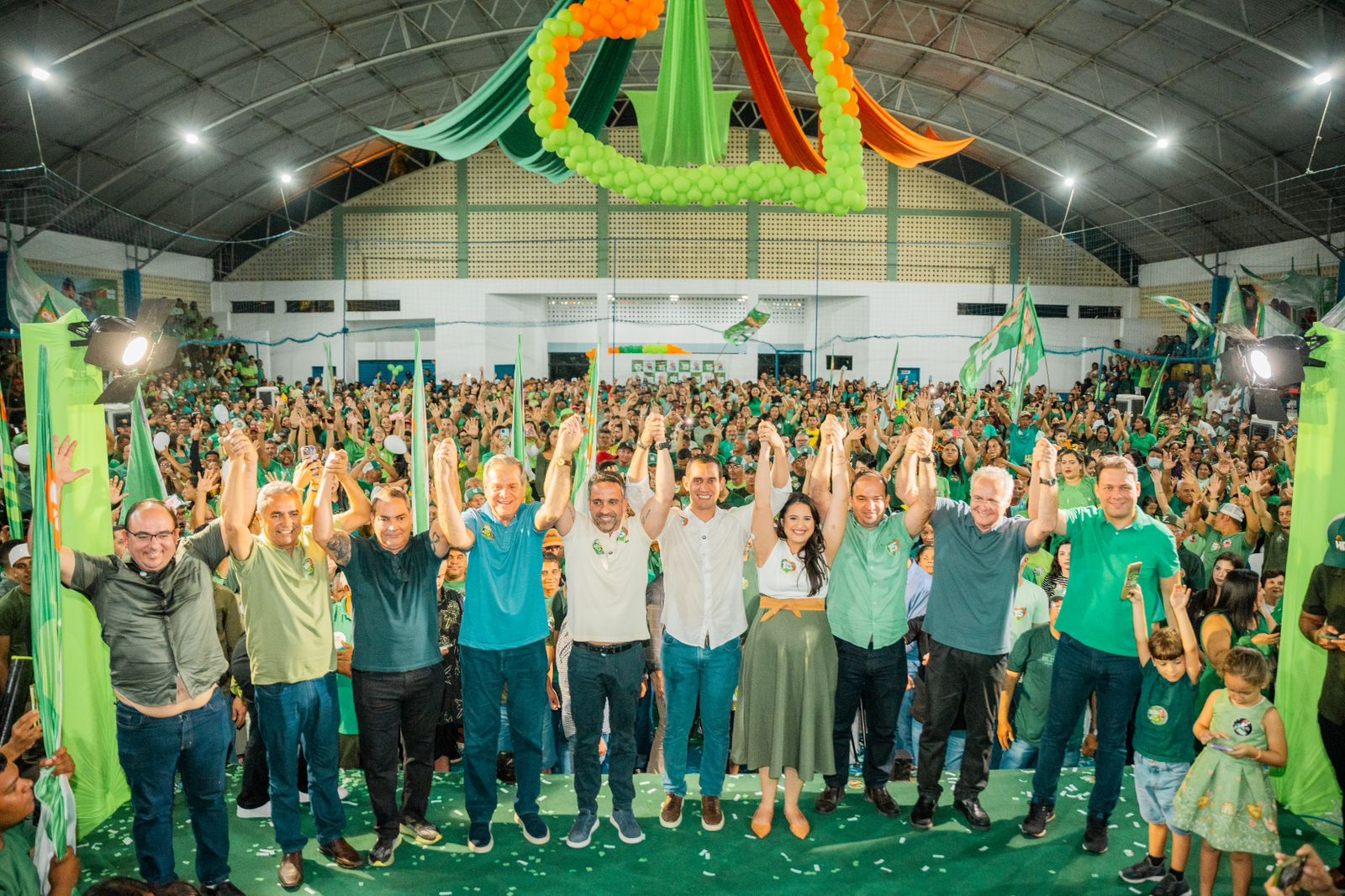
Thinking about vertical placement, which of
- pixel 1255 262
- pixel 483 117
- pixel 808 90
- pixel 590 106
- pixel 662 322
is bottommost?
pixel 483 117

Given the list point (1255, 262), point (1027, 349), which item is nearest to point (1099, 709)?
point (1027, 349)

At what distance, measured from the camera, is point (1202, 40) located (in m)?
13.2

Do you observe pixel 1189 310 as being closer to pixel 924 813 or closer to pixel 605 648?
pixel 924 813

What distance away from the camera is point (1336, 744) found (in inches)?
138

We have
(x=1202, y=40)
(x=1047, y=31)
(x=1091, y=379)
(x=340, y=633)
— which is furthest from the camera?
(x=1091, y=379)

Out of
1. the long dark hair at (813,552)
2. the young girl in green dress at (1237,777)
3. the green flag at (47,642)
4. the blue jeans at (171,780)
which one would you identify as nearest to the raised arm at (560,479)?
the long dark hair at (813,552)

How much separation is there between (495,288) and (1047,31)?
1397cm

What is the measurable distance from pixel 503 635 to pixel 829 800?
5.55 ft

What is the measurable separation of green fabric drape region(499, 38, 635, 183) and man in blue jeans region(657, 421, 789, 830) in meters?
2.30

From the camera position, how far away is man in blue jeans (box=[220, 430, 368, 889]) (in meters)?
3.38

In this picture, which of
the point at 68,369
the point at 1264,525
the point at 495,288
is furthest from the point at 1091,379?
the point at 68,369

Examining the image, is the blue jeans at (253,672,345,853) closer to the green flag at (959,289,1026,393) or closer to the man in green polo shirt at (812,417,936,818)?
the man in green polo shirt at (812,417,936,818)

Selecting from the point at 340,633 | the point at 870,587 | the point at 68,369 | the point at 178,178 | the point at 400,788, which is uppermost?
the point at 178,178

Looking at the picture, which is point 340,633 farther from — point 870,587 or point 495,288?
point 495,288
